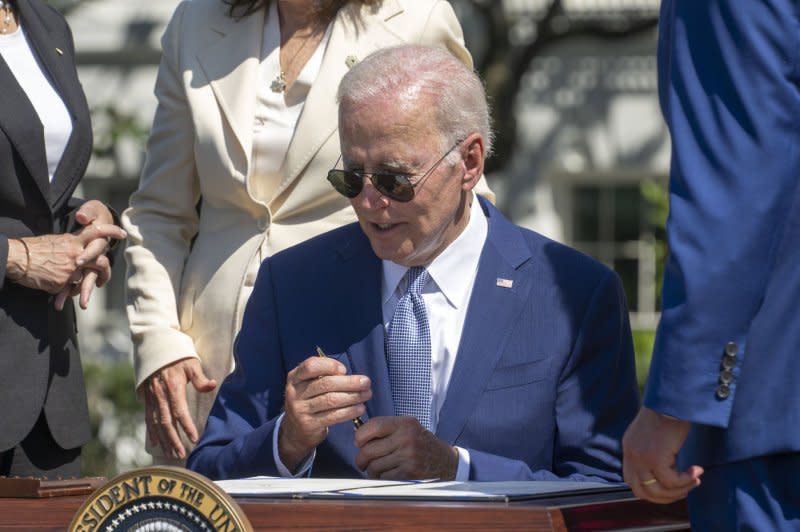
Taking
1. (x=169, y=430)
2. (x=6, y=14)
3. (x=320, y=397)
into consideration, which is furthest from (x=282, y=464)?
(x=6, y=14)

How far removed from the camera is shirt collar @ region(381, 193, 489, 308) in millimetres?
3506

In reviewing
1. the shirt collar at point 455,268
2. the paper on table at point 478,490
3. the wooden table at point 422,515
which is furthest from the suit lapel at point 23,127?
the paper on table at point 478,490

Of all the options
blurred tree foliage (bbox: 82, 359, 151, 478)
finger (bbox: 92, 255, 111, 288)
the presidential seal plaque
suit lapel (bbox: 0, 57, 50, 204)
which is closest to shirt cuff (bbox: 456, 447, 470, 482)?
the presidential seal plaque

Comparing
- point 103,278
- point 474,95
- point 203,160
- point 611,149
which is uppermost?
point 474,95

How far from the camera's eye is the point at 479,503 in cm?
243

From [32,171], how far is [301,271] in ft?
2.35

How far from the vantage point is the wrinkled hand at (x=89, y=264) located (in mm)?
3857

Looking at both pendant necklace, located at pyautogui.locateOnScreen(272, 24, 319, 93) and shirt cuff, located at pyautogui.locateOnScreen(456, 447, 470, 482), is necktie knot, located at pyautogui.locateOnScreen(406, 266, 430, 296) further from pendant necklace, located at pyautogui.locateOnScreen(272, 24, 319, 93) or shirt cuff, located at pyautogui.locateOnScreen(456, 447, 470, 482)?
pendant necklace, located at pyautogui.locateOnScreen(272, 24, 319, 93)

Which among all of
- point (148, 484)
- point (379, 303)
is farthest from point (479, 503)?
point (379, 303)

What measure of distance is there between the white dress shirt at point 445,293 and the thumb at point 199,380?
59 cm

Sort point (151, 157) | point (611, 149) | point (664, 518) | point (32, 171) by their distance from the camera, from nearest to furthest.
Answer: point (664, 518), point (32, 171), point (151, 157), point (611, 149)

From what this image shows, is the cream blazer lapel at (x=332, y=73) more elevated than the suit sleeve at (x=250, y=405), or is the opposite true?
the cream blazer lapel at (x=332, y=73)

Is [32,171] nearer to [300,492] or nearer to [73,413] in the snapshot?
[73,413]

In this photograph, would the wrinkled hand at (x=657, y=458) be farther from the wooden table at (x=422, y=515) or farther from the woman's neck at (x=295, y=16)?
the woman's neck at (x=295, y=16)
